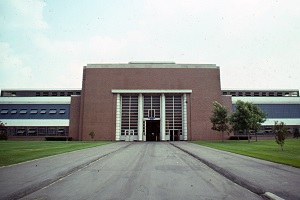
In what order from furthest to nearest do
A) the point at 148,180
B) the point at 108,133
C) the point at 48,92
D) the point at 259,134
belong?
the point at 48,92 < the point at 259,134 < the point at 108,133 < the point at 148,180

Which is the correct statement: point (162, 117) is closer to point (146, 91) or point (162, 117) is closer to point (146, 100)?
point (146, 100)

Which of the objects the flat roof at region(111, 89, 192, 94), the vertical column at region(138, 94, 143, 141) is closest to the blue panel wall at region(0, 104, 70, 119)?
the flat roof at region(111, 89, 192, 94)

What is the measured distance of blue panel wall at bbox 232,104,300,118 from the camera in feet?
191

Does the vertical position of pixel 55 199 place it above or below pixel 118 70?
below

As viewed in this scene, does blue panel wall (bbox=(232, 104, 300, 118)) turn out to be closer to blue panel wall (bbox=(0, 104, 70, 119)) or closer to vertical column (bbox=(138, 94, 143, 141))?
vertical column (bbox=(138, 94, 143, 141))

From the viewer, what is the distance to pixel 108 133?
50844 millimetres

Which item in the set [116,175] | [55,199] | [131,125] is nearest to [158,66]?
[131,125]

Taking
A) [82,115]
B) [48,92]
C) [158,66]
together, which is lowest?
[82,115]

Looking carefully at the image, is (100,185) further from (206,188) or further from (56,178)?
(206,188)

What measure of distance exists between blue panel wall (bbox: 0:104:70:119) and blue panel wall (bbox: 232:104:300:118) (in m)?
48.6

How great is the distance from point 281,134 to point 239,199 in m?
18.9

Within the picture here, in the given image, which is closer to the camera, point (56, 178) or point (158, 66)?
point (56, 178)

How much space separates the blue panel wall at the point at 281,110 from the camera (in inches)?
2297

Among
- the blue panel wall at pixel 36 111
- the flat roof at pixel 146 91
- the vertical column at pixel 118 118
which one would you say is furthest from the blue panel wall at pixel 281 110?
the blue panel wall at pixel 36 111
